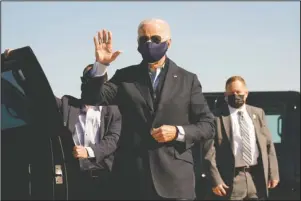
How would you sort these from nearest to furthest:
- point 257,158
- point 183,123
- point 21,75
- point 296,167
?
point 21,75 < point 183,123 < point 257,158 < point 296,167

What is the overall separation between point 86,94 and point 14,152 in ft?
1.80

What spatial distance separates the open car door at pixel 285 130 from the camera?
741cm

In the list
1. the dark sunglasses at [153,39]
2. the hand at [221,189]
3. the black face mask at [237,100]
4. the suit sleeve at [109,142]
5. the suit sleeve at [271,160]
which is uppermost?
the dark sunglasses at [153,39]

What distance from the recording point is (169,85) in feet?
11.8

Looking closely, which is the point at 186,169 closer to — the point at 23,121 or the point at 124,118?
the point at 124,118

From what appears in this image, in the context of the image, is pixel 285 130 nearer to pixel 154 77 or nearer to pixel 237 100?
pixel 237 100

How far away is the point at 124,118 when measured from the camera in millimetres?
3568

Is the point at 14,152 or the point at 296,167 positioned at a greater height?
the point at 14,152

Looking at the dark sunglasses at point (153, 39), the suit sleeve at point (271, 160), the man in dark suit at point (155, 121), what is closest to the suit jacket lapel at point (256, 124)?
the suit sleeve at point (271, 160)

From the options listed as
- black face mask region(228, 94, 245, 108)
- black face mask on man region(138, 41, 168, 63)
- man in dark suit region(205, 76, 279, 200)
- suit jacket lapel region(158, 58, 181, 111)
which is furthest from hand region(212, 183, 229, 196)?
black face mask on man region(138, 41, 168, 63)

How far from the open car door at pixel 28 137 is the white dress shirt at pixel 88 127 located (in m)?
2.14

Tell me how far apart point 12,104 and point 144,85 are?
0.83m

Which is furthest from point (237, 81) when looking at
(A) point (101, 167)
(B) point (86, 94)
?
(B) point (86, 94)

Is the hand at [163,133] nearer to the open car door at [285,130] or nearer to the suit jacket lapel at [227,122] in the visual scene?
the suit jacket lapel at [227,122]
